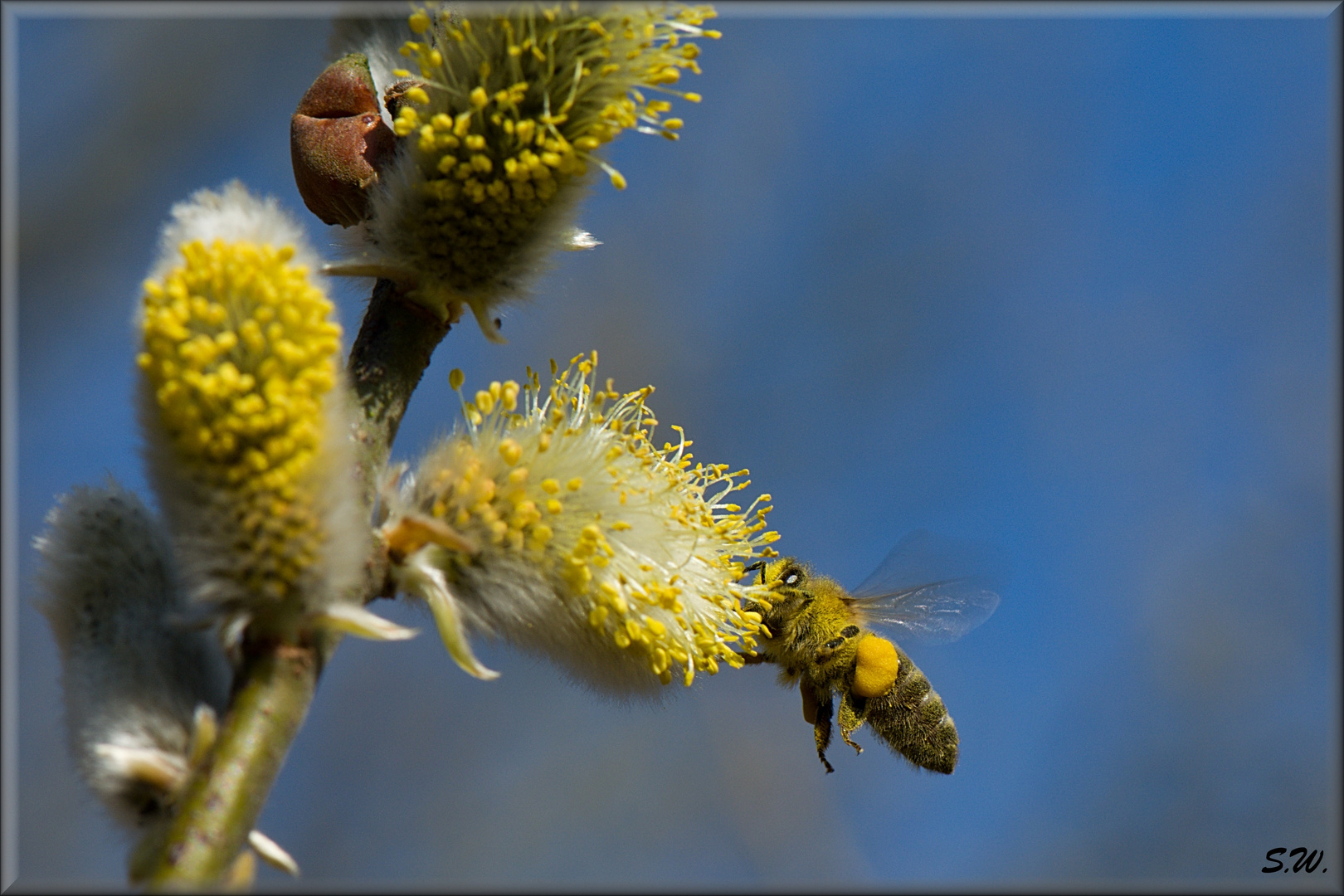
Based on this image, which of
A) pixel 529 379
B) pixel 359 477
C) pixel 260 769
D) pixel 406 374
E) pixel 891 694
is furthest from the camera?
pixel 891 694

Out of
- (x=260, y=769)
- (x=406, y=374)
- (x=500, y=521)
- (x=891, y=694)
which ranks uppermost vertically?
(x=406, y=374)

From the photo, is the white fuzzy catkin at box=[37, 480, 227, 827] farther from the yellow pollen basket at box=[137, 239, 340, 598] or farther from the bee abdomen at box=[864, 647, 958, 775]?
the bee abdomen at box=[864, 647, 958, 775]

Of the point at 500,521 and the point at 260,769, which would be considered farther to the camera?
the point at 500,521

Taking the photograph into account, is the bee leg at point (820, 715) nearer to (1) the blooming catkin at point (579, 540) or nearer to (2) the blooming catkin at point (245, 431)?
(1) the blooming catkin at point (579, 540)

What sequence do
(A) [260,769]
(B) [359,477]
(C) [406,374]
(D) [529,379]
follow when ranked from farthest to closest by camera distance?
(D) [529,379]
(C) [406,374]
(B) [359,477]
(A) [260,769]

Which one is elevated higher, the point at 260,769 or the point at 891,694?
the point at 260,769

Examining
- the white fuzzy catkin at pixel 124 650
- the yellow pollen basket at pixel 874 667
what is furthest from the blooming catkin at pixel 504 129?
the yellow pollen basket at pixel 874 667

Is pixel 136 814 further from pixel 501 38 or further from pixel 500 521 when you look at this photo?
pixel 501 38

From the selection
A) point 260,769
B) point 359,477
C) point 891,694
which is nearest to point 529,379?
point 359,477
